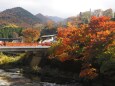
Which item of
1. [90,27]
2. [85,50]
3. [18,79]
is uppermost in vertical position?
[90,27]

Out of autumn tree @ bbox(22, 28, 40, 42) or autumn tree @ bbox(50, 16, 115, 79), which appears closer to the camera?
autumn tree @ bbox(50, 16, 115, 79)

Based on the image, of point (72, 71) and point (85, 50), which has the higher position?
point (85, 50)

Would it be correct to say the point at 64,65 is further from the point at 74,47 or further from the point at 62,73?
the point at 74,47

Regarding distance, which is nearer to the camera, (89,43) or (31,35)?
(89,43)

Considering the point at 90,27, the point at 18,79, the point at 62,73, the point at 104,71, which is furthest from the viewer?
the point at 62,73

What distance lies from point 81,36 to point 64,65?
321 inches

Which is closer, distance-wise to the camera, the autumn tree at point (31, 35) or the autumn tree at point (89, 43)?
the autumn tree at point (89, 43)

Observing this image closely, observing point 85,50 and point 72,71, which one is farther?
point 72,71

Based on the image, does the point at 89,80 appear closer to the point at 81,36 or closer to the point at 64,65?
the point at 81,36

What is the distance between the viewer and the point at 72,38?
43031 millimetres

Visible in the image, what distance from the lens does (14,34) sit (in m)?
132

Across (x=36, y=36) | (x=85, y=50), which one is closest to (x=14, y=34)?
(x=36, y=36)

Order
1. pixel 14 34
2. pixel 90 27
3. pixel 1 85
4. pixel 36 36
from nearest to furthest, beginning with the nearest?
pixel 1 85 < pixel 90 27 < pixel 36 36 < pixel 14 34

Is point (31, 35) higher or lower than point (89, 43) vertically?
higher
